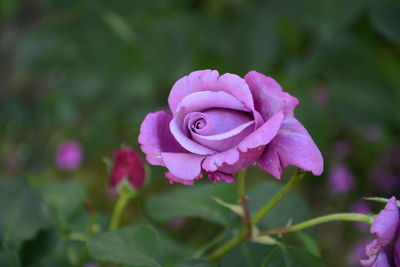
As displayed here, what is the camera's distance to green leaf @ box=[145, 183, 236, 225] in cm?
71

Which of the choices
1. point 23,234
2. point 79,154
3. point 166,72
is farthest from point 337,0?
point 79,154

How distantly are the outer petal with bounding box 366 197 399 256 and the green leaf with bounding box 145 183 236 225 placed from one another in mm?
278

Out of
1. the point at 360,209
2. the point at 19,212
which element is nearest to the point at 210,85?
the point at 19,212

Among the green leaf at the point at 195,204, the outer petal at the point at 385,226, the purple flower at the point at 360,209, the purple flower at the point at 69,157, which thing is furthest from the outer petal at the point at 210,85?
the purple flower at the point at 69,157

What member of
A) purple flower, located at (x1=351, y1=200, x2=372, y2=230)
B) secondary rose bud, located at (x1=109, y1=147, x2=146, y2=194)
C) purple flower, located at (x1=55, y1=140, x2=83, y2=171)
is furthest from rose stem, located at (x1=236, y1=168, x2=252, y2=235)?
purple flower, located at (x1=55, y1=140, x2=83, y2=171)

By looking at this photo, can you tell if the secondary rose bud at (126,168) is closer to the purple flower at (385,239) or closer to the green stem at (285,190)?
the green stem at (285,190)

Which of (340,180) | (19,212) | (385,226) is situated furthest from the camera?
(340,180)

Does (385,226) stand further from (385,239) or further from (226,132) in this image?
(226,132)

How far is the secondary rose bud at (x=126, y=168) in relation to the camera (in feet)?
2.32

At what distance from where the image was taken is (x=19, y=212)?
0.70 meters

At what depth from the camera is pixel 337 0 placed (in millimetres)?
1055

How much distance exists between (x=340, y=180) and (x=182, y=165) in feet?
4.33

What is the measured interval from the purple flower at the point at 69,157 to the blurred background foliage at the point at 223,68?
4cm

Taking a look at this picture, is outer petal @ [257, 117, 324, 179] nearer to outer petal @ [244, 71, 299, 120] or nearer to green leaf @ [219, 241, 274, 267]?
outer petal @ [244, 71, 299, 120]
